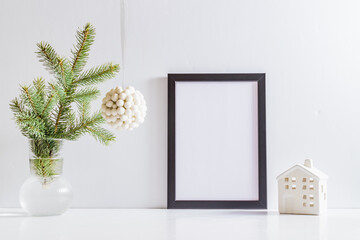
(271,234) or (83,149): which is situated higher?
(83,149)

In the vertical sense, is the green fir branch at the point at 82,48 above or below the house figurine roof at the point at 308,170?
above

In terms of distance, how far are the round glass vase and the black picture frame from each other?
0.91 ft

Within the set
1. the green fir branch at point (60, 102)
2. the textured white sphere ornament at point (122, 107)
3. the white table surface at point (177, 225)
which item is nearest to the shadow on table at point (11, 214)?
the white table surface at point (177, 225)

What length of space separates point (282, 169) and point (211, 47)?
39cm

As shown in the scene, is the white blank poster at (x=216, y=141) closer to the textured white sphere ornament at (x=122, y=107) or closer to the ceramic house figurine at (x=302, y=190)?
the ceramic house figurine at (x=302, y=190)

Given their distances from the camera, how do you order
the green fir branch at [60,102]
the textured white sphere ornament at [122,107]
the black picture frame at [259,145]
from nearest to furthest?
the textured white sphere ornament at [122,107] < the green fir branch at [60,102] < the black picture frame at [259,145]

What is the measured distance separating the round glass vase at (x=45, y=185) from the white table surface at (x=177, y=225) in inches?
1.1

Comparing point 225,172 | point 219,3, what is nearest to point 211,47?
point 219,3

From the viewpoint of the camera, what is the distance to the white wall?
48.9 inches

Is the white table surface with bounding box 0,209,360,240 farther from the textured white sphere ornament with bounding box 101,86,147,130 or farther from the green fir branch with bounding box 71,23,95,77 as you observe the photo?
the green fir branch with bounding box 71,23,95,77

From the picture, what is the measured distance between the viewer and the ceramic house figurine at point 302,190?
1.10 m

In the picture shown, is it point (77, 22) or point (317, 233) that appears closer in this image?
point (317, 233)

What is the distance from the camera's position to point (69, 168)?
1250 mm

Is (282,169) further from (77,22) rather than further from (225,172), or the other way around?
(77,22)
